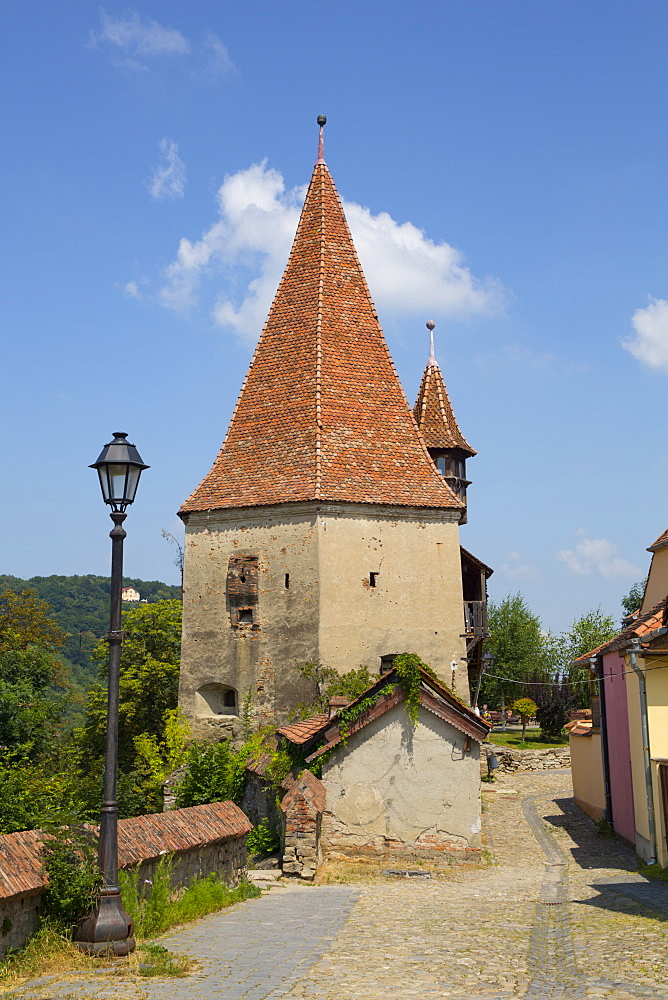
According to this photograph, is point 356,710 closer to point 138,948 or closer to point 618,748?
point 618,748

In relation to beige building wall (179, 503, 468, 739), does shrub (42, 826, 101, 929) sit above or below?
below

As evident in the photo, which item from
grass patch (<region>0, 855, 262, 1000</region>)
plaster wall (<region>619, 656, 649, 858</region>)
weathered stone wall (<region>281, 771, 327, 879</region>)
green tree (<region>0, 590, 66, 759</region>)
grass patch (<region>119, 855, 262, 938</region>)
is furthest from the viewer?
green tree (<region>0, 590, 66, 759</region>)

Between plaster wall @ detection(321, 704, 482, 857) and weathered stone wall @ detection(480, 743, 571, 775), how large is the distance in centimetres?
2025

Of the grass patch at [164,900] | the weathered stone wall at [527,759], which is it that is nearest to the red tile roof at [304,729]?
the grass patch at [164,900]

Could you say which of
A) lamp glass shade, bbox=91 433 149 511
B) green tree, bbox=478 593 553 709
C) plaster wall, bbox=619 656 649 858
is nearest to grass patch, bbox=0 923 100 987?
lamp glass shade, bbox=91 433 149 511

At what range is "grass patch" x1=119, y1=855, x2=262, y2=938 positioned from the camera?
30.9 feet

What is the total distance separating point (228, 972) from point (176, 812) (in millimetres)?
4301

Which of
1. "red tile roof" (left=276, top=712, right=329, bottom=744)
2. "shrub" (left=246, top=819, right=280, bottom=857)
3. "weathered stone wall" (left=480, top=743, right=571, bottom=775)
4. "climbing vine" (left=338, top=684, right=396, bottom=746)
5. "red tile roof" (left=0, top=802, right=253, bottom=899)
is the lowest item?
"shrub" (left=246, top=819, right=280, bottom=857)

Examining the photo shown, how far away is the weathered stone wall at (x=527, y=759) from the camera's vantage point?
37.6 meters

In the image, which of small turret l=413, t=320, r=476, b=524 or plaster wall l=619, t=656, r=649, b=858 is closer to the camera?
plaster wall l=619, t=656, r=649, b=858

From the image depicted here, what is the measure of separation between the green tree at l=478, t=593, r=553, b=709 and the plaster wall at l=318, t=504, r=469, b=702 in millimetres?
33395

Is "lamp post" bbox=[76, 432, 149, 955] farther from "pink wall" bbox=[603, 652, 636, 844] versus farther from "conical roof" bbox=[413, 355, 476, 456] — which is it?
"conical roof" bbox=[413, 355, 476, 456]

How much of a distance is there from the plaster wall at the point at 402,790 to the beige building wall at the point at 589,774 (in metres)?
6.38

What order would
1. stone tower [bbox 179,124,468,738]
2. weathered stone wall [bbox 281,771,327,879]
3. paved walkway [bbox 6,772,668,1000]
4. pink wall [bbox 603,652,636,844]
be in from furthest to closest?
stone tower [bbox 179,124,468,738] < pink wall [bbox 603,652,636,844] < weathered stone wall [bbox 281,771,327,879] < paved walkway [bbox 6,772,668,1000]
